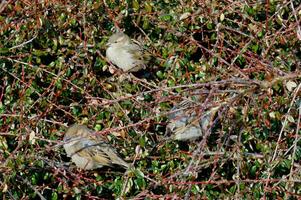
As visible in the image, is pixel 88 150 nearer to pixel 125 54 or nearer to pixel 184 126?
pixel 184 126

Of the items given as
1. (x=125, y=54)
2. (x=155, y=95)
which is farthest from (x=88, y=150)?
(x=125, y=54)

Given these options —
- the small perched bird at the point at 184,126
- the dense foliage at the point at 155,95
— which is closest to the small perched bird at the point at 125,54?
the dense foliage at the point at 155,95

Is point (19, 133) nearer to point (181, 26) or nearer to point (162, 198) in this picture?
point (162, 198)

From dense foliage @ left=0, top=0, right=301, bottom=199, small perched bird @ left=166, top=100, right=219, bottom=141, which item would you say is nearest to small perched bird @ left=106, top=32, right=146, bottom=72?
dense foliage @ left=0, top=0, right=301, bottom=199

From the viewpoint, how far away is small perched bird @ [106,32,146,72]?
19.7ft

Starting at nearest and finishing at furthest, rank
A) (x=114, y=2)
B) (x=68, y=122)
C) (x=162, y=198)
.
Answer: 1. (x=162, y=198)
2. (x=68, y=122)
3. (x=114, y=2)

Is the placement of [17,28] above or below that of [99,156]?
above

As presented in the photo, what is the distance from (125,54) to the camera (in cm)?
614

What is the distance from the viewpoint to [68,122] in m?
5.72

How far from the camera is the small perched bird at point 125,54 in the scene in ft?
19.7

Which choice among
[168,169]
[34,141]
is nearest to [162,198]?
[168,169]

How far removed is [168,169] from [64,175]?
2.23 ft

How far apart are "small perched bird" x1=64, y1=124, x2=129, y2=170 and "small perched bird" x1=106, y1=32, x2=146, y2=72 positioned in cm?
80

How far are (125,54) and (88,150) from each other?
3.35 ft
